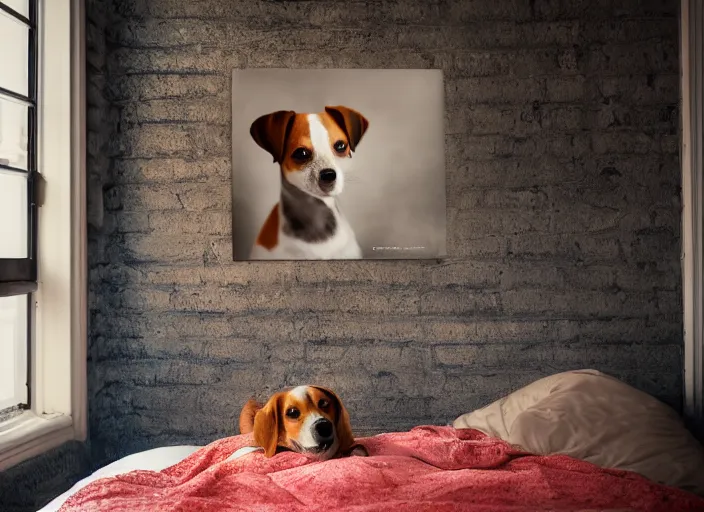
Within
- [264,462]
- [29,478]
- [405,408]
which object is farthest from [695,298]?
[29,478]

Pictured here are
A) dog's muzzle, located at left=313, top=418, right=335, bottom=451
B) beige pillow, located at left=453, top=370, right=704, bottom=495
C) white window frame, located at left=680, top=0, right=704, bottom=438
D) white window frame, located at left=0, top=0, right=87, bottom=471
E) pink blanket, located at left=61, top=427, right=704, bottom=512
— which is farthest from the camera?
white window frame, located at left=680, top=0, right=704, bottom=438

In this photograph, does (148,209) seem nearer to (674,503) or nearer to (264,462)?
(264,462)

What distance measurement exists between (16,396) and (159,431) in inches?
22.5

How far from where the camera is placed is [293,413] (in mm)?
1879

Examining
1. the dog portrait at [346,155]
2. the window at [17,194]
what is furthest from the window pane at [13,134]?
the dog portrait at [346,155]

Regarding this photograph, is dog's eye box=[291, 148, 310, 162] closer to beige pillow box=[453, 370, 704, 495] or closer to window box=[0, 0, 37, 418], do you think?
window box=[0, 0, 37, 418]

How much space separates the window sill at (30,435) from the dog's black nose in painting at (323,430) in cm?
95

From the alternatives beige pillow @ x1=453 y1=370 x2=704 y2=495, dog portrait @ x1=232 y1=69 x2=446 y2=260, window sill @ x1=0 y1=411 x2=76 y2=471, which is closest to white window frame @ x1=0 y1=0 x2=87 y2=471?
window sill @ x1=0 y1=411 x2=76 y2=471

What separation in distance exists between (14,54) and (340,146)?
1196 millimetres

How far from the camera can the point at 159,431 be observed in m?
2.64

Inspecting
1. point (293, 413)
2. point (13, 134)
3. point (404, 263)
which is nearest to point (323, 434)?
point (293, 413)

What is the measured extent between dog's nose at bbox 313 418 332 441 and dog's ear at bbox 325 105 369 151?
3.92 feet

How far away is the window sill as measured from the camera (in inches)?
78.7

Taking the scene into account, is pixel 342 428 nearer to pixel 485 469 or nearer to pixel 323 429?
pixel 323 429
